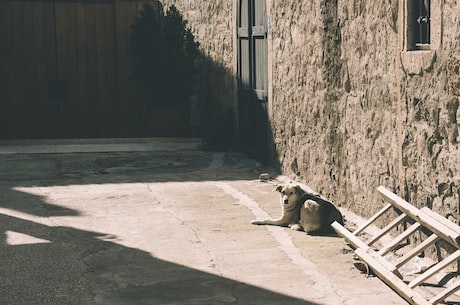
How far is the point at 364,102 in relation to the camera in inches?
274

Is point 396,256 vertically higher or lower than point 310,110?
lower

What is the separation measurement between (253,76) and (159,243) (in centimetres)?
464

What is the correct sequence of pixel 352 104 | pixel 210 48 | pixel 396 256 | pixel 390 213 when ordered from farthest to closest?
pixel 210 48 → pixel 352 104 → pixel 390 213 → pixel 396 256

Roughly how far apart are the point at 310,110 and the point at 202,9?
4.66m

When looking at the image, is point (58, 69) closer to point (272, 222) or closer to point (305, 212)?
point (272, 222)

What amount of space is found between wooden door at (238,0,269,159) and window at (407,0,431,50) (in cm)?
396

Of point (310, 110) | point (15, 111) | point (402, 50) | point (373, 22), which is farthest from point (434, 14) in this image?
point (15, 111)

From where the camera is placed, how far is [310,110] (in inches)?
328

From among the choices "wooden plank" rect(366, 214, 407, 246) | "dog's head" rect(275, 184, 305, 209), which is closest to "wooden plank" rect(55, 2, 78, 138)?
"dog's head" rect(275, 184, 305, 209)

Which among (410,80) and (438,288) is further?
Result: (410,80)

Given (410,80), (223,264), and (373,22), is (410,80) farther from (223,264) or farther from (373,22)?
(223,264)

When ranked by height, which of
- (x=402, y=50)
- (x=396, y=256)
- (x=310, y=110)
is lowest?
(x=396, y=256)

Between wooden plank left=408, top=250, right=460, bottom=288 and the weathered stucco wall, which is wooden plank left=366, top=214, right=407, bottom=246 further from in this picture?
wooden plank left=408, top=250, right=460, bottom=288

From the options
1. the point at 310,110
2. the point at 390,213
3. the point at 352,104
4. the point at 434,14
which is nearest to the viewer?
the point at 434,14
